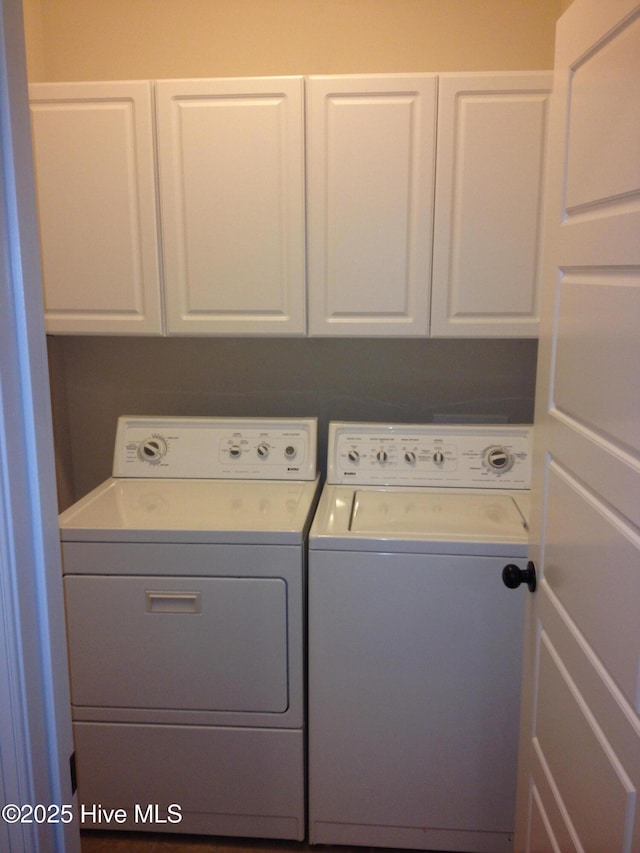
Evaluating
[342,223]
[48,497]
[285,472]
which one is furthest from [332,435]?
[48,497]

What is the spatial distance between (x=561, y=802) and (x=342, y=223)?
4.95ft

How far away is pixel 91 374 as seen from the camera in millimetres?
2484

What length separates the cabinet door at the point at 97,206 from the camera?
1.96m

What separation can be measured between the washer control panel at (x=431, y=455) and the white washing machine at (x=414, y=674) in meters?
0.17

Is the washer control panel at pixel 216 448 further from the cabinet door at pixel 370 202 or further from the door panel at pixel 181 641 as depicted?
the door panel at pixel 181 641

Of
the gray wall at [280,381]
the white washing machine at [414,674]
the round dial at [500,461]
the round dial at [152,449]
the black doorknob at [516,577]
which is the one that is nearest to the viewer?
the black doorknob at [516,577]

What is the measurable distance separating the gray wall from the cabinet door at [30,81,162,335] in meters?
0.36

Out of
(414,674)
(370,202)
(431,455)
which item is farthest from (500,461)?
(370,202)

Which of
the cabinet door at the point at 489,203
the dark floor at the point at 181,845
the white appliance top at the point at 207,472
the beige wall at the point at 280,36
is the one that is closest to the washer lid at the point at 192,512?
the white appliance top at the point at 207,472

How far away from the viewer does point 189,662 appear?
1.83 m

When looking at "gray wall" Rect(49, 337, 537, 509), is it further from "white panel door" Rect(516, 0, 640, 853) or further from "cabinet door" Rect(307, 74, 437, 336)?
"white panel door" Rect(516, 0, 640, 853)

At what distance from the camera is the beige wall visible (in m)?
2.16

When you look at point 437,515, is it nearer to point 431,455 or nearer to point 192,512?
point 431,455

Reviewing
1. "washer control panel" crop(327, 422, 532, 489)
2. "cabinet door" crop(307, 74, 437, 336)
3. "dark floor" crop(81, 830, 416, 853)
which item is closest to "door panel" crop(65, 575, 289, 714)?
"dark floor" crop(81, 830, 416, 853)
